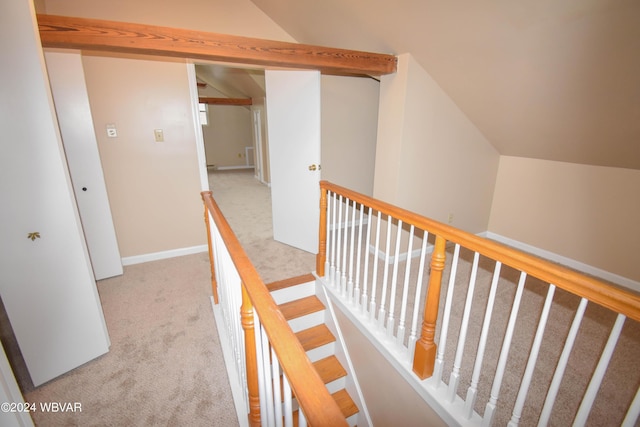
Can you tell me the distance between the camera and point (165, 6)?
2848 mm

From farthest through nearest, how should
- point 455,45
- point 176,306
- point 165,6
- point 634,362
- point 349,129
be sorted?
point 349,129, point 165,6, point 176,306, point 455,45, point 634,362

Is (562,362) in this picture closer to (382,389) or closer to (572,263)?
(382,389)

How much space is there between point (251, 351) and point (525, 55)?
2413 millimetres

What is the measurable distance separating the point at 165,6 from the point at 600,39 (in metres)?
3.43

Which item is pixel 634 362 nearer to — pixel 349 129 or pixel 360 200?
pixel 360 200

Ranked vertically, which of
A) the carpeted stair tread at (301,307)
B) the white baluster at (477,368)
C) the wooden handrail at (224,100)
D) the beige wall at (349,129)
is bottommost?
the carpeted stair tread at (301,307)

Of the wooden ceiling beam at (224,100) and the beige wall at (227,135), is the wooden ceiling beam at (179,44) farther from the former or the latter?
the beige wall at (227,135)

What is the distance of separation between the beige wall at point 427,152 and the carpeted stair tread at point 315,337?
140cm

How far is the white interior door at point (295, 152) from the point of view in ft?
9.86

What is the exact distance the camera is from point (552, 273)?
1018 millimetres

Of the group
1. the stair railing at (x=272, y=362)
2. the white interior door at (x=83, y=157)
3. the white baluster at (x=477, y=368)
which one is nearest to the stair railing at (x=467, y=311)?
the white baluster at (x=477, y=368)

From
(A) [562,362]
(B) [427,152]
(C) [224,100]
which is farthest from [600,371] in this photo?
(C) [224,100]

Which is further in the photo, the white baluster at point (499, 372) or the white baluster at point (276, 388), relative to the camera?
the white baluster at point (499, 372)

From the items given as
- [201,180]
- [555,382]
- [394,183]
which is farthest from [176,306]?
[555,382]
